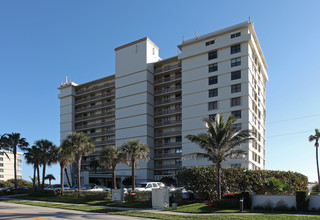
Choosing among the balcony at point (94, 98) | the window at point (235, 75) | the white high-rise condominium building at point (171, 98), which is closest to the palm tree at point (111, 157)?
the white high-rise condominium building at point (171, 98)

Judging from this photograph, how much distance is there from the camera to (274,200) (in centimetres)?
2408

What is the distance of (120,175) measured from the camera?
6247 centimetres

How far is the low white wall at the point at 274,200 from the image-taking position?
2358cm

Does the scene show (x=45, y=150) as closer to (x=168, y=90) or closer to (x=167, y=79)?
(x=168, y=90)

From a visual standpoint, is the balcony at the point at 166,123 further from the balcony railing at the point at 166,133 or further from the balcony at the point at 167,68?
Result: the balcony at the point at 167,68

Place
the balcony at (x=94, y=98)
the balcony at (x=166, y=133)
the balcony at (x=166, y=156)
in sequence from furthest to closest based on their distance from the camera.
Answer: the balcony at (x=94, y=98)
the balcony at (x=166, y=133)
the balcony at (x=166, y=156)

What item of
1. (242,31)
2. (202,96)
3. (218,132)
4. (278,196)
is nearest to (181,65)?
(202,96)

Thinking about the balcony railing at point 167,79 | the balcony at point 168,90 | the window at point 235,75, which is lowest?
the balcony at point 168,90

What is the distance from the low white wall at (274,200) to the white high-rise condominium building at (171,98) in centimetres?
2298

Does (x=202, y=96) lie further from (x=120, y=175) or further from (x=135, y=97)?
(x=120, y=175)

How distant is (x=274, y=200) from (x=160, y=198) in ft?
31.0

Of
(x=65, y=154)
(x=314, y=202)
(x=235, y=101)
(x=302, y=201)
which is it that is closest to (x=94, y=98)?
(x=65, y=154)

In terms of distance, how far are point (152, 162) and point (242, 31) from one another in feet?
101

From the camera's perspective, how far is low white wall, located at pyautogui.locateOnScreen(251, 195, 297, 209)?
77.4ft
